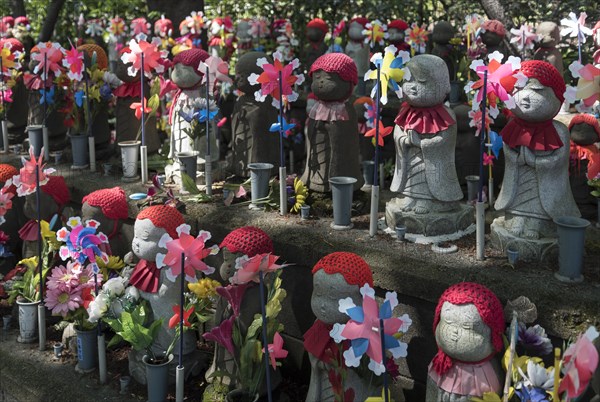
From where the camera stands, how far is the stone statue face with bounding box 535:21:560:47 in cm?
644

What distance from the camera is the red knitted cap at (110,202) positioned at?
465 centimetres

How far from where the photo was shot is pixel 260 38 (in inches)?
346

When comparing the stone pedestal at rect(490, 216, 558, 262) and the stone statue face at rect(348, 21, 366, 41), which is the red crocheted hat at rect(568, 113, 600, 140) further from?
the stone statue face at rect(348, 21, 366, 41)

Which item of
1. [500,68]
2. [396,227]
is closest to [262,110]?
[396,227]

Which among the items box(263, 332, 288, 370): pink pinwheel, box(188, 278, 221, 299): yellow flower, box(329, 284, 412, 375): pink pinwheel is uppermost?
box(329, 284, 412, 375): pink pinwheel

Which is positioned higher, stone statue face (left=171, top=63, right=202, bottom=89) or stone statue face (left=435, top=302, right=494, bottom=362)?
stone statue face (left=171, top=63, right=202, bottom=89)

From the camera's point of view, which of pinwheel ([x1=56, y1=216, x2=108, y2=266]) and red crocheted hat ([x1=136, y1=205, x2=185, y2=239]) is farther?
pinwheel ([x1=56, y1=216, x2=108, y2=266])

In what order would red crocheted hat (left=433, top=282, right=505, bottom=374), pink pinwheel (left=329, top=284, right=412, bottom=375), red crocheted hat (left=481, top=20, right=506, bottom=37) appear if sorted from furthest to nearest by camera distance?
1. red crocheted hat (left=481, top=20, right=506, bottom=37)
2. red crocheted hat (left=433, top=282, right=505, bottom=374)
3. pink pinwheel (left=329, top=284, right=412, bottom=375)

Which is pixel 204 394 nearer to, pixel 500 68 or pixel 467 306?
pixel 467 306

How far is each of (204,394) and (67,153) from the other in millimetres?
3070

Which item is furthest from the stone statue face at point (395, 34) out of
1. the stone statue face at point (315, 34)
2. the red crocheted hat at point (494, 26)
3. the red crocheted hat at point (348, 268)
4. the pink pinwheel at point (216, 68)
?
the red crocheted hat at point (348, 268)

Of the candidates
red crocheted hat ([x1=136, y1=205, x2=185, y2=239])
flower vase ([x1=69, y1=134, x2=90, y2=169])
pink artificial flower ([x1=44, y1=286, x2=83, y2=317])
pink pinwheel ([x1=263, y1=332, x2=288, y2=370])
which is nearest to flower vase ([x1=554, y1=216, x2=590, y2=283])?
pink pinwheel ([x1=263, y1=332, x2=288, y2=370])

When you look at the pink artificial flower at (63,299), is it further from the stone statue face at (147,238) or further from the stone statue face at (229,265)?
the stone statue face at (229,265)

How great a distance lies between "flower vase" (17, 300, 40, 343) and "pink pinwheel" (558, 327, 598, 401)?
10.9ft
